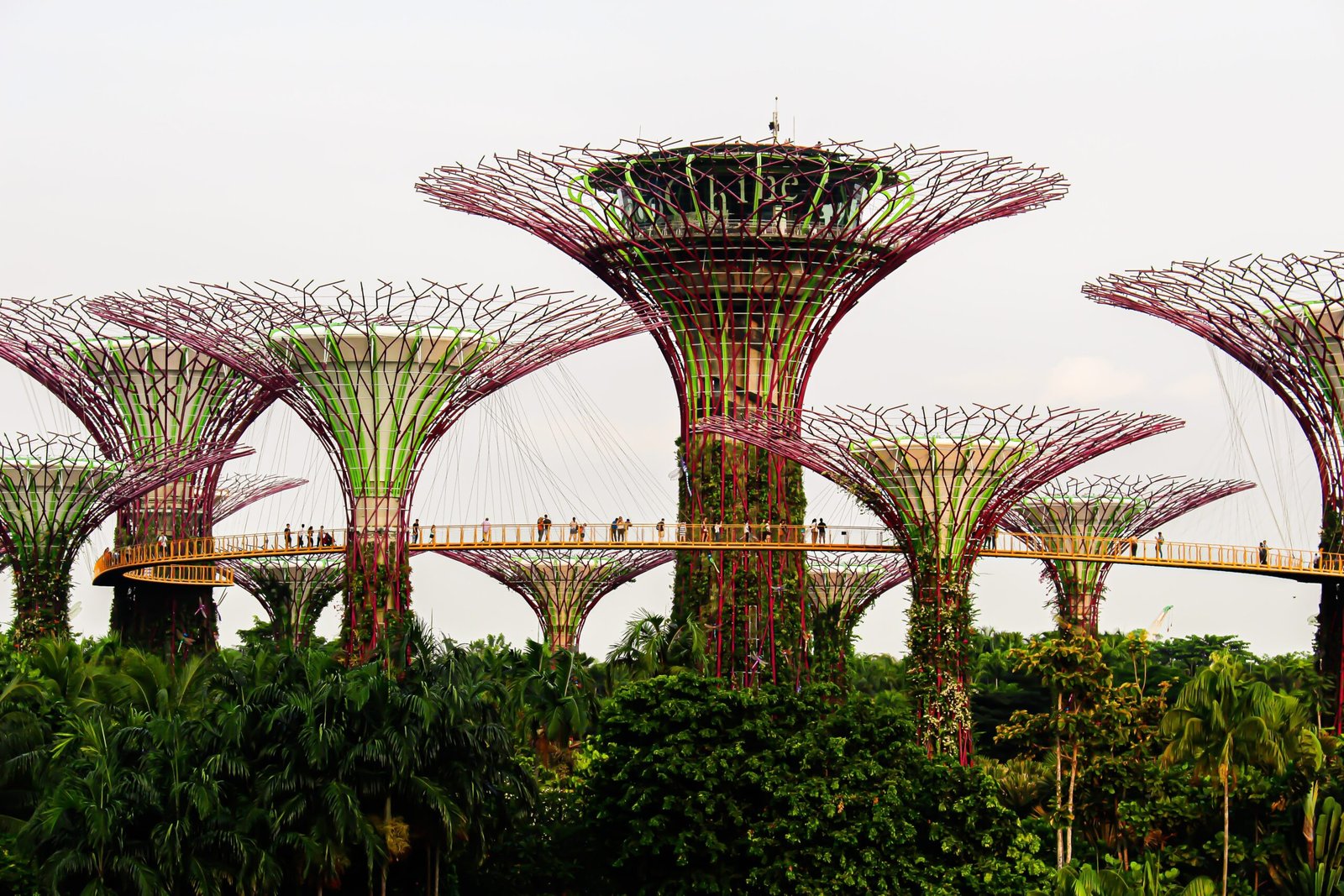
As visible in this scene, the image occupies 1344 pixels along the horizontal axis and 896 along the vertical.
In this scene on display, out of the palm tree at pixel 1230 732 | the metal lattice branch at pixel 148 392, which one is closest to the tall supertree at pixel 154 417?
the metal lattice branch at pixel 148 392

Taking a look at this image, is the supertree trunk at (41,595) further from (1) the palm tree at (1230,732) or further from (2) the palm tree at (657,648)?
(1) the palm tree at (1230,732)

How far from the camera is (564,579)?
78.8m

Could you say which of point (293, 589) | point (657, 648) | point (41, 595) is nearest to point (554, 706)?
point (657, 648)

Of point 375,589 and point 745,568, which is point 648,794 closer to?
point 375,589

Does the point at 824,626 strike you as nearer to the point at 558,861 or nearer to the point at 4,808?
the point at 558,861

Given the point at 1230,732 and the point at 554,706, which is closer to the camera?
the point at 1230,732

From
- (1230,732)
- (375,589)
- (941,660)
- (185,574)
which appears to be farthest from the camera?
(185,574)

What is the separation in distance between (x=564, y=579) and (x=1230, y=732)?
114 feet

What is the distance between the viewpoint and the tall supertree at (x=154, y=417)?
236 feet

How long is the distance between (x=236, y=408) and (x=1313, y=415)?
3310 cm

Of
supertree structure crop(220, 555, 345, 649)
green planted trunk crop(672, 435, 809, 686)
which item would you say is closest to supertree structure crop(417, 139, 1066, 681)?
green planted trunk crop(672, 435, 809, 686)

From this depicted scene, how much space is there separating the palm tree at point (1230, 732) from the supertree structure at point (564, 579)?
31.2 metres

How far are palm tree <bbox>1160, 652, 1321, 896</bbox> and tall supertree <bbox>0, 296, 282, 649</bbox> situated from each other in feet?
113

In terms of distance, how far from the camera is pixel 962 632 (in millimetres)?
55344
